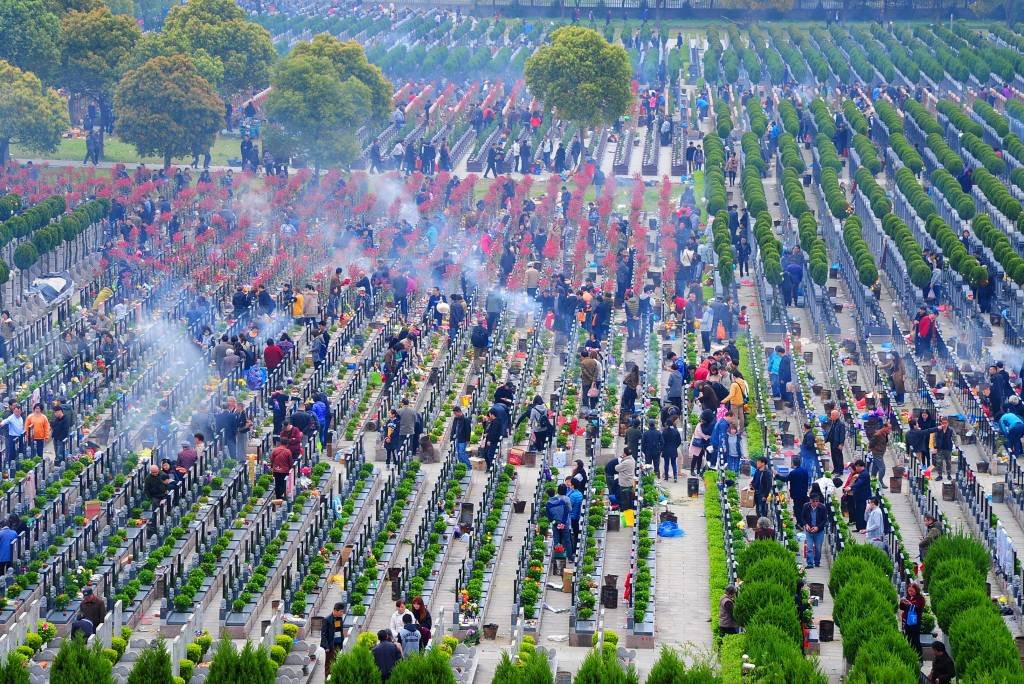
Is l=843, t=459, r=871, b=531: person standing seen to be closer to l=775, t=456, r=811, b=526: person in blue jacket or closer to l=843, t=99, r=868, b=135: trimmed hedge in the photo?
l=775, t=456, r=811, b=526: person in blue jacket

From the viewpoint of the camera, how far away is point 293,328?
5012cm

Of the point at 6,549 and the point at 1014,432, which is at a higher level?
the point at 1014,432

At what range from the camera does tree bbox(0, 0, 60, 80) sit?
7581 centimetres

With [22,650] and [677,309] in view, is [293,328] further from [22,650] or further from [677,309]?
[22,650]

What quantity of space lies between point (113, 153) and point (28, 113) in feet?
23.9

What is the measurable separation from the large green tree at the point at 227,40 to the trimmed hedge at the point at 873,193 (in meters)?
23.5

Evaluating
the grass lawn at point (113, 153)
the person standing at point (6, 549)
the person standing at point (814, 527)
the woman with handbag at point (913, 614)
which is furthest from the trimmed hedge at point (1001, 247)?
the grass lawn at point (113, 153)

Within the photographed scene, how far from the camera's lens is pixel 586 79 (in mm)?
76938

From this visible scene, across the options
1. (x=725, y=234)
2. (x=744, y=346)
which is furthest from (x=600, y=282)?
(x=744, y=346)

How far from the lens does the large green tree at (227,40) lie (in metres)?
79.9

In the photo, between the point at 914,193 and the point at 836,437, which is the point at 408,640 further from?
the point at 914,193

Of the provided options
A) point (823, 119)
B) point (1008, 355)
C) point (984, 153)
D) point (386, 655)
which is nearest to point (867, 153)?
point (984, 153)

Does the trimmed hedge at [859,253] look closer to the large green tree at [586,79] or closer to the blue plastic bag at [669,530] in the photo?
the blue plastic bag at [669,530]

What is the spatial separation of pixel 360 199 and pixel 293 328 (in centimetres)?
1494
